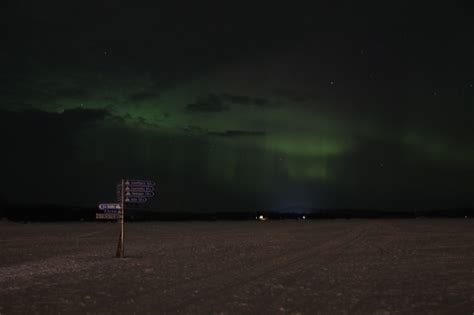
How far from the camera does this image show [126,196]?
76.1 ft

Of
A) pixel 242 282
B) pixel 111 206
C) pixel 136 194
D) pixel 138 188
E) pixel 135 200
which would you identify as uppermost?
pixel 138 188

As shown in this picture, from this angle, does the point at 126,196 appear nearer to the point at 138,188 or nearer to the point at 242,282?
the point at 138,188

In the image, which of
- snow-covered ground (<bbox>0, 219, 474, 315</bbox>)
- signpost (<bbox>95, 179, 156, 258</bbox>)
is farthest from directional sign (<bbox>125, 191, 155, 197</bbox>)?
snow-covered ground (<bbox>0, 219, 474, 315</bbox>)

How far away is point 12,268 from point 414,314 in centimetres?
1369

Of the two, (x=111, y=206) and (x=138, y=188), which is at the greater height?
(x=138, y=188)

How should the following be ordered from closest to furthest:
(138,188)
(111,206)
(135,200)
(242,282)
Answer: (242,282) → (135,200) → (138,188) → (111,206)

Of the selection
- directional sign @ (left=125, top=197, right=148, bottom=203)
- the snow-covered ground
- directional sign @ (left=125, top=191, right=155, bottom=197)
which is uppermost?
directional sign @ (left=125, top=191, right=155, bottom=197)

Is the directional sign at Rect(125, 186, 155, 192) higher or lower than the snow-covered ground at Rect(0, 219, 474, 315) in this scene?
higher

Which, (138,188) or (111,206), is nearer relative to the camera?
(138,188)

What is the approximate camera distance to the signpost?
23.1m

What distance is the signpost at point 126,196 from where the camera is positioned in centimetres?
2312

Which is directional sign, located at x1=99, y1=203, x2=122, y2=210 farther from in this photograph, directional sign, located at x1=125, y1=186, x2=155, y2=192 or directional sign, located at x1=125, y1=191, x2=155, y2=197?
directional sign, located at x1=125, y1=186, x2=155, y2=192

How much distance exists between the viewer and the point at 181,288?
14414mm

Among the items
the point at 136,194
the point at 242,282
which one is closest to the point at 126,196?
the point at 136,194
